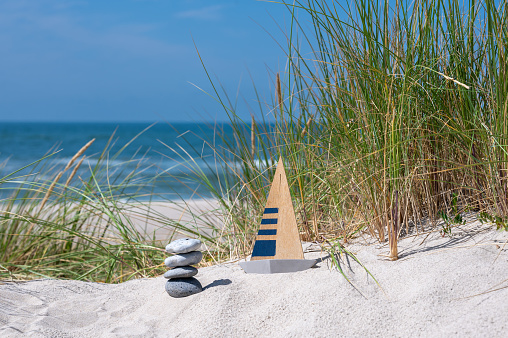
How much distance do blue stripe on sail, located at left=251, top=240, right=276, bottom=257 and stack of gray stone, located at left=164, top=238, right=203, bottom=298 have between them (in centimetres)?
24

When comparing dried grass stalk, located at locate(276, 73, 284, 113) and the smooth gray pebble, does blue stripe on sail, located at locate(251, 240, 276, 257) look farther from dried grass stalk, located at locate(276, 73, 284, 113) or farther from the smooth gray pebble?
dried grass stalk, located at locate(276, 73, 284, 113)

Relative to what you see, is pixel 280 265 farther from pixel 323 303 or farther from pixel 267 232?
pixel 323 303

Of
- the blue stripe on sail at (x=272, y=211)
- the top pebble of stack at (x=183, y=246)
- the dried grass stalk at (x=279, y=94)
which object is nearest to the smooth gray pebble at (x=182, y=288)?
the top pebble of stack at (x=183, y=246)

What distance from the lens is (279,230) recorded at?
1.86 m

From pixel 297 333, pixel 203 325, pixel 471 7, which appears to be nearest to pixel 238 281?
pixel 203 325

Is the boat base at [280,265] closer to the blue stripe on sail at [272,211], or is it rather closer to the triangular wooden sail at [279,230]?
the triangular wooden sail at [279,230]

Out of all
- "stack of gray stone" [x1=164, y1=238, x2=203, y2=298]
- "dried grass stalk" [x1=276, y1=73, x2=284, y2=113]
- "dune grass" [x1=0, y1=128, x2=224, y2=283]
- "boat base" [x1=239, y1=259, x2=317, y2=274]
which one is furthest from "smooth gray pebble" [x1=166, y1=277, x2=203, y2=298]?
"dried grass stalk" [x1=276, y1=73, x2=284, y2=113]

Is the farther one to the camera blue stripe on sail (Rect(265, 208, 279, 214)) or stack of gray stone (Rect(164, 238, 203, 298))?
blue stripe on sail (Rect(265, 208, 279, 214))

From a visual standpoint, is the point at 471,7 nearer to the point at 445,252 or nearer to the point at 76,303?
the point at 445,252

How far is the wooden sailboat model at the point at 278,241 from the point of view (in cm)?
180

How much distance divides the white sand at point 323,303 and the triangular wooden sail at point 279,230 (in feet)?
0.31

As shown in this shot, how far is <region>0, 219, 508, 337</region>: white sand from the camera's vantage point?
4.53ft

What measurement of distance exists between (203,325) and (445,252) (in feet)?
3.08

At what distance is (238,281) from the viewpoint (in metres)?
1.82
